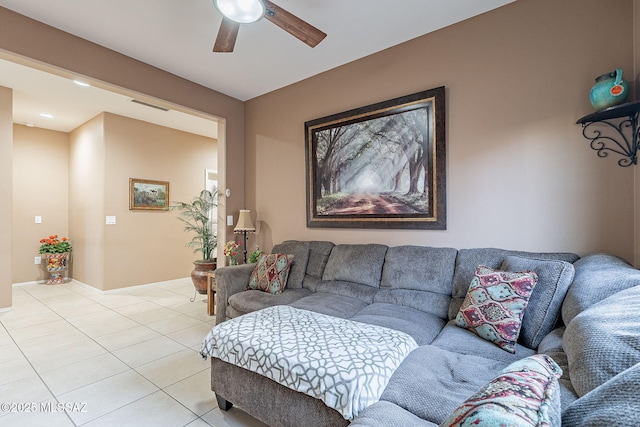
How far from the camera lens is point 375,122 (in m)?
2.85

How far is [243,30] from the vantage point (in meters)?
2.49

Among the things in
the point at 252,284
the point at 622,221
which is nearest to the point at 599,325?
the point at 622,221

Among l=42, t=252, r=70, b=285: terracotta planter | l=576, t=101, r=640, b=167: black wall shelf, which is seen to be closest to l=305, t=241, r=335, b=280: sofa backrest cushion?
l=576, t=101, r=640, b=167: black wall shelf

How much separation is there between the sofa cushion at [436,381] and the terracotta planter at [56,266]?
6.29 metres

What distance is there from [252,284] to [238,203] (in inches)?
57.9

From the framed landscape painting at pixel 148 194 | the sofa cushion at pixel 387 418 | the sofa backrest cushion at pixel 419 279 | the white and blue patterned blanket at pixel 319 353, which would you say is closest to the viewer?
the sofa cushion at pixel 387 418

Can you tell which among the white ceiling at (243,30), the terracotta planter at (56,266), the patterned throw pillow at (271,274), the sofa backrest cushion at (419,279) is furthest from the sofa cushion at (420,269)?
the terracotta planter at (56,266)

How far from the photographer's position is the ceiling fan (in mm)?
1750

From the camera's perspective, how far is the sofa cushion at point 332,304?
7.18ft

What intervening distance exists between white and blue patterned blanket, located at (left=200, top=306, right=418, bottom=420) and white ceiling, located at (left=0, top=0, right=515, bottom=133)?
2.33 m

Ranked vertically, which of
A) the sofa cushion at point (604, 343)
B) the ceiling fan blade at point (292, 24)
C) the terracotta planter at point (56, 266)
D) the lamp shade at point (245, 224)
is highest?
the ceiling fan blade at point (292, 24)

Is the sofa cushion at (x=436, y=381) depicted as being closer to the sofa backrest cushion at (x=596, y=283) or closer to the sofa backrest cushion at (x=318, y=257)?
the sofa backrest cushion at (x=596, y=283)

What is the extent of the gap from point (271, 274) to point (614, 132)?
2797mm

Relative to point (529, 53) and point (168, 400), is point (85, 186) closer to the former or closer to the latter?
point (168, 400)
